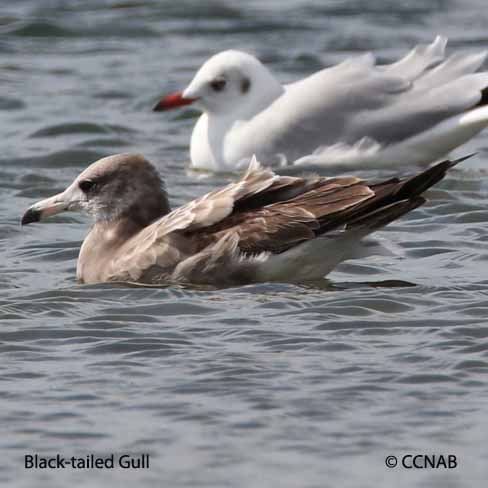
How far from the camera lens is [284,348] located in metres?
7.45

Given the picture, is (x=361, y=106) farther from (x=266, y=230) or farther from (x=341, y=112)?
(x=266, y=230)

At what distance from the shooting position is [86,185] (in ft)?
30.5

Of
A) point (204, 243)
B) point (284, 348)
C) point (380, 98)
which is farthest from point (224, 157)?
point (284, 348)

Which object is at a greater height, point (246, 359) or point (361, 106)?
point (361, 106)

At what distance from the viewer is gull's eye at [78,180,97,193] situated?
930 cm

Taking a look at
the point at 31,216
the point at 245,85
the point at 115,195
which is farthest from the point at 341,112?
the point at 31,216

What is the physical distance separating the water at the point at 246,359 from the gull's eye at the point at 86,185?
487 millimetres

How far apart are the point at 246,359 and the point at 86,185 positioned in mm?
2378

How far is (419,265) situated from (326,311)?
1.35 m

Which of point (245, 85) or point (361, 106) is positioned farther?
Result: point (245, 85)

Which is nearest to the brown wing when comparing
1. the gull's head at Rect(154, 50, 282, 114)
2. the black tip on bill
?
the black tip on bill

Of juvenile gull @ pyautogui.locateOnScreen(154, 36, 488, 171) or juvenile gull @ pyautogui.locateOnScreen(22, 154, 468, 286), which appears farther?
juvenile gull @ pyautogui.locateOnScreen(154, 36, 488, 171)

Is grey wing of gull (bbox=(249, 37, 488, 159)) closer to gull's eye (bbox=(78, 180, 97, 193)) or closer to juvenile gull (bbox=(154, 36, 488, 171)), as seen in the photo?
juvenile gull (bbox=(154, 36, 488, 171))

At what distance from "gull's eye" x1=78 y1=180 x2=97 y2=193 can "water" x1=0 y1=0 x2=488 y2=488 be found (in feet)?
1.60
